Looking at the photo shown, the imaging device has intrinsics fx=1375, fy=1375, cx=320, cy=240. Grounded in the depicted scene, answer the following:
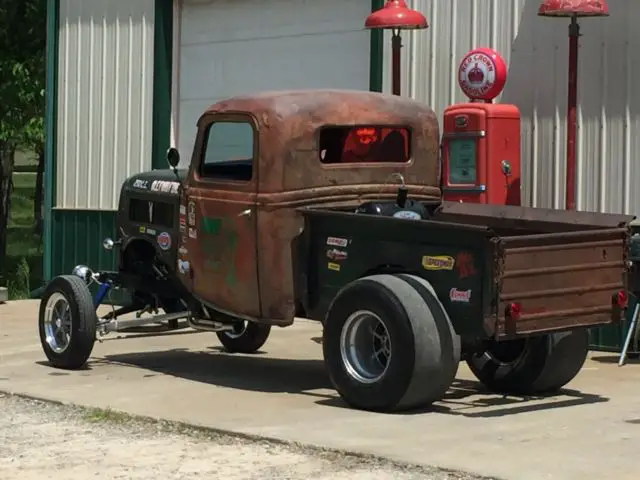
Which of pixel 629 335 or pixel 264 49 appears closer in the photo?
pixel 629 335

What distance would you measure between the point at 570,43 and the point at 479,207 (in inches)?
96.0

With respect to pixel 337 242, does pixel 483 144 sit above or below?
above

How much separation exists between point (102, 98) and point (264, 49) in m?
2.46

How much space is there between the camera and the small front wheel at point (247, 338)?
38.2 feet

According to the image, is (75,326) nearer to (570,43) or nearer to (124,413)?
(124,413)

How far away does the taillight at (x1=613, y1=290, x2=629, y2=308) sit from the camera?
880 cm

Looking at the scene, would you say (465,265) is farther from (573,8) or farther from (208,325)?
(573,8)

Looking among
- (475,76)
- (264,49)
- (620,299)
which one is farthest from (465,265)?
(264,49)

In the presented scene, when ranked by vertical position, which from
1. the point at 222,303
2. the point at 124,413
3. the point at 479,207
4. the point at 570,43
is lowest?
the point at 124,413

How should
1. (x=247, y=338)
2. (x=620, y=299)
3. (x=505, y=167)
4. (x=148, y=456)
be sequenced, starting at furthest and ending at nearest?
(x=505, y=167)
(x=247, y=338)
(x=620, y=299)
(x=148, y=456)

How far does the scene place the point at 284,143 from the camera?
9.47m

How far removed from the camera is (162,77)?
16266 millimetres

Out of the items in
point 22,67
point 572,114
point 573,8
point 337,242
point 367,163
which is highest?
point 22,67

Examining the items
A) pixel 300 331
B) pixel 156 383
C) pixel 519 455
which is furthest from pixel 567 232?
pixel 300 331
